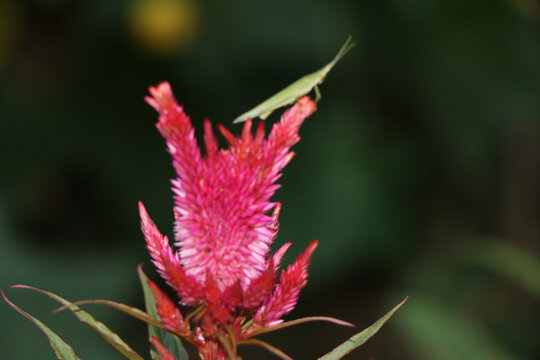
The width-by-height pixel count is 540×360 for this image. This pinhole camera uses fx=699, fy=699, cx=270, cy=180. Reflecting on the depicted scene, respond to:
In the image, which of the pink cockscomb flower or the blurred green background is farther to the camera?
the blurred green background

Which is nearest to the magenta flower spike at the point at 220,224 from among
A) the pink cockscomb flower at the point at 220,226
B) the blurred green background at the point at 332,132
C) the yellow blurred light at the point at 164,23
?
the pink cockscomb flower at the point at 220,226

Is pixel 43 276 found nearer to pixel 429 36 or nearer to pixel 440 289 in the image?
pixel 440 289

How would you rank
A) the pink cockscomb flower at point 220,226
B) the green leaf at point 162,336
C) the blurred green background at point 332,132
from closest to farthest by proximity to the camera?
the pink cockscomb flower at point 220,226 → the green leaf at point 162,336 → the blurred green background at point 332,132

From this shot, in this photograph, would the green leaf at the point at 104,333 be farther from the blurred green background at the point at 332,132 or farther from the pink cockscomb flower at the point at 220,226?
the blurred green background at the point at 332,132

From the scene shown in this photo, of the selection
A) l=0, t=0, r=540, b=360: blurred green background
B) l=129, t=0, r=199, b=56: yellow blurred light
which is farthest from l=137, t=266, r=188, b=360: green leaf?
l=0, t=0, r=540, b=360: blurred green background

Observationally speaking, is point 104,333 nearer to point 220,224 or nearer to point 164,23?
point 220,224

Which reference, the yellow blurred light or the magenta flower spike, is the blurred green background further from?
the magenta flower spike

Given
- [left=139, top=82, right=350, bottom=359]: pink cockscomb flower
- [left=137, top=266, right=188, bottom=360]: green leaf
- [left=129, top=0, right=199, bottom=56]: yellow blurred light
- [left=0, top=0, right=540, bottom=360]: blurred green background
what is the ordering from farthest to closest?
[left=0, top=0, right=540, bottom=360]: blurred green background, [left=129, top=0, right=199, bottom=56]: yellow blurred light, [left=137, top=266, right=188, bottom=360]: green leaf, [left=139, top=82, right=350, bottom=359]: pink cockscomb flower
